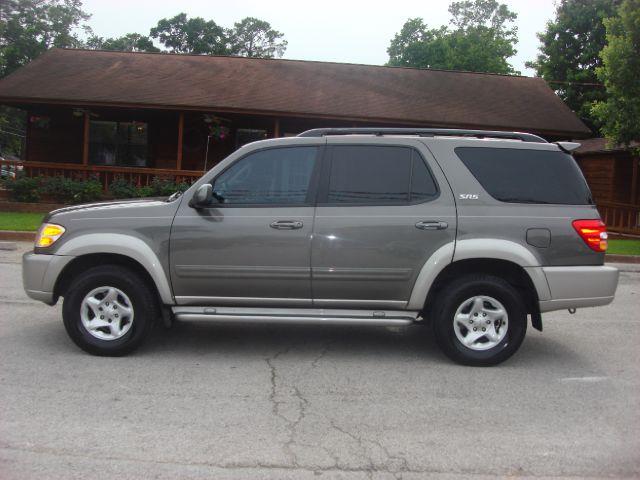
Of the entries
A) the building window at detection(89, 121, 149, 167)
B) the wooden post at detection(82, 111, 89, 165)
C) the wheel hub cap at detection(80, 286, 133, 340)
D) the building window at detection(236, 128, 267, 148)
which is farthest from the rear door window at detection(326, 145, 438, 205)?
the building window at detection(89, 121, 149, 167)

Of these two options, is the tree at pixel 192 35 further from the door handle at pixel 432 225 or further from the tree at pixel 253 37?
the door handle at pixel 432 225

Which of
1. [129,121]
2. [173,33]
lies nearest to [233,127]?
[129,121]

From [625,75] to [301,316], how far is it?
14.3 meters

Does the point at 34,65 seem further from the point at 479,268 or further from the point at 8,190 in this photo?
the point at 479,268

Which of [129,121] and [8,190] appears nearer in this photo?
[8,190]

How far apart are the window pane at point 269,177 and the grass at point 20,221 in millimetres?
9472

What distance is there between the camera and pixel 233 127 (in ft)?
66.8

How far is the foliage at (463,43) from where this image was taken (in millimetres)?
40844

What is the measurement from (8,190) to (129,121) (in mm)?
4361

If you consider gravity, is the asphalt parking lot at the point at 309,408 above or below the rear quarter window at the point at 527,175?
below

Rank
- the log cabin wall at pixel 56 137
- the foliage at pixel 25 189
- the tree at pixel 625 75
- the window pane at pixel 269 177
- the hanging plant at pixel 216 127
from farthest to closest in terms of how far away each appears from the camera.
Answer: the log cabin wall at pixel 56 137
the hanging plant at pixel 216 127
the foliage at pixel 25 189
the tree at pixel 625 75
the window pane at pixel 269 177

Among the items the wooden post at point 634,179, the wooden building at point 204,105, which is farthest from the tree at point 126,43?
the wooden post at point 634,179

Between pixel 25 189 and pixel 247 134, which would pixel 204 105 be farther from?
pixel 25 189

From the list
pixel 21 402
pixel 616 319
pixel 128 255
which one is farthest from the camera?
pixel 616 319
